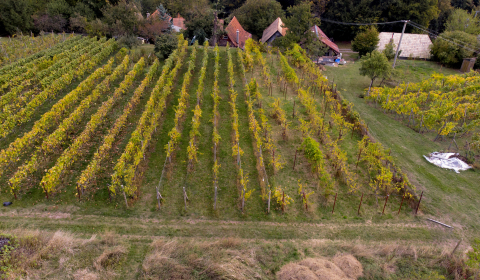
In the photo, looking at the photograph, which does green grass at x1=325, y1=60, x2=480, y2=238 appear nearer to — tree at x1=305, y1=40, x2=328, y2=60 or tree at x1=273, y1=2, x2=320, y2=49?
tree at x1=305, y1=40, x2=328, y2=60

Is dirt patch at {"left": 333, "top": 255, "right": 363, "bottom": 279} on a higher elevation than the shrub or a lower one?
lower

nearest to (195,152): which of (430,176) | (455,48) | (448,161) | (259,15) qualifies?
(430,176)

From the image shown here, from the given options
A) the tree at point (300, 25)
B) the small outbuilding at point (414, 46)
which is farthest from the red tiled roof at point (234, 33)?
the small outbuilding at point (414, 46)

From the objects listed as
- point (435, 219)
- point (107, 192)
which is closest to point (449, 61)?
point (435, 219)

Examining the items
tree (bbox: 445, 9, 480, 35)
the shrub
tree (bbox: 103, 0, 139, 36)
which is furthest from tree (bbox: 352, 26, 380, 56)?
tree (bbox: 103, 0, 139, 36)

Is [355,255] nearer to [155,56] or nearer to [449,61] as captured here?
[155,56]

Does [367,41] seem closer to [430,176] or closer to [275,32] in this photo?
[275,32]

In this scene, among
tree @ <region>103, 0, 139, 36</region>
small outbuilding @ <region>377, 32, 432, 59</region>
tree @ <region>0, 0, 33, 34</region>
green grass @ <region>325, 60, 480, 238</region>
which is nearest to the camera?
green grass @ <region>325, 60, 480, 238</region>

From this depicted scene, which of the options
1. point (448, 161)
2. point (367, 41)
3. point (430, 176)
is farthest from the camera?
point (367, 41)
